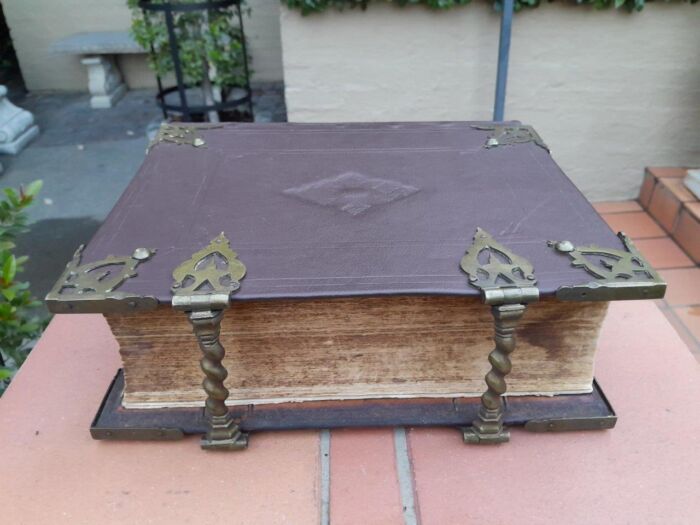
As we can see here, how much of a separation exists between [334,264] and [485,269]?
0.73ft

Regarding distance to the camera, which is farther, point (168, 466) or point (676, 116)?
point (676, 116)

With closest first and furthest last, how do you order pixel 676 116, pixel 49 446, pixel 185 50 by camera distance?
pixel 49 446 < pixel 676 116 < pixel 185 50

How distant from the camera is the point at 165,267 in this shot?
0.87 m

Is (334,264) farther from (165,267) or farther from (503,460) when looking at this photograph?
(503,460)

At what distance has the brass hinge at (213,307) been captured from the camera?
2.60 feet

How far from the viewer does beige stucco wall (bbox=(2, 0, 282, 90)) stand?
387 cm

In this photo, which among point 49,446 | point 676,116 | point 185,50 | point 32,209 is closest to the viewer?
point 49,446

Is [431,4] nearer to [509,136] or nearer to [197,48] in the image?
[509,136]

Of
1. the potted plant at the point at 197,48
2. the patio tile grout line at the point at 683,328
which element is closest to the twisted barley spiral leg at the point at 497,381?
the patio tile grout line at the point at 683,328

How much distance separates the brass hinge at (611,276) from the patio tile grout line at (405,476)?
0.36 meters

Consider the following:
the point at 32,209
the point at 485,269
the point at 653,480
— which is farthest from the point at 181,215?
the point at 32,209

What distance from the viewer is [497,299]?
0.79m

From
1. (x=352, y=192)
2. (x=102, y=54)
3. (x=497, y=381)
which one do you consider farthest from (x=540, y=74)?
(x=102, y=54)

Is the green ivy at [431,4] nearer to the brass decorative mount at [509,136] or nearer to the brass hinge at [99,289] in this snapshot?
the brass decorative mount at [509,136]
